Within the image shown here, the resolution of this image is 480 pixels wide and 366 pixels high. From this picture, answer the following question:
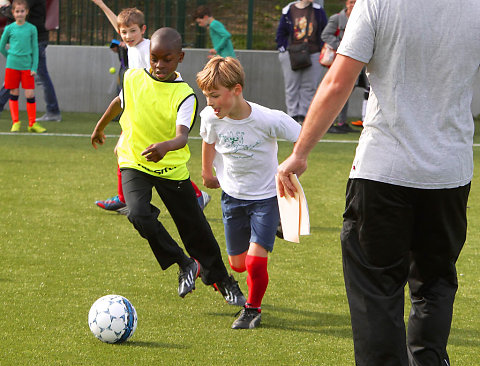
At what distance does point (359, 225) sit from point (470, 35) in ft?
2.57

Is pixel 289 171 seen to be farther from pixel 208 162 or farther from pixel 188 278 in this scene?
pixel 188 278

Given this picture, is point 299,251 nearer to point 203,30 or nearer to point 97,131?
point 97,131

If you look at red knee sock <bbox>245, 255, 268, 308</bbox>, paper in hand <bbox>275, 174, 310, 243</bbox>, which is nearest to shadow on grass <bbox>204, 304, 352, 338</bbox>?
red knee sock <bbox>245, 255, 268, 308</bbox>

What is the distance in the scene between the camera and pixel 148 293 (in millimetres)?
5402

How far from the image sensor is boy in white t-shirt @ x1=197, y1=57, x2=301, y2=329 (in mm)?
4844

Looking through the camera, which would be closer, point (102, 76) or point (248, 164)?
point (248, 164)

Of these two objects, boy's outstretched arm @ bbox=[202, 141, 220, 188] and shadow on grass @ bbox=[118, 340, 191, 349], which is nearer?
shadow on grass @ bbox=[118, 340, 191, 349]

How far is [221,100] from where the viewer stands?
15.5 feet

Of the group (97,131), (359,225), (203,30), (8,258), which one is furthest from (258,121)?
(203,30)

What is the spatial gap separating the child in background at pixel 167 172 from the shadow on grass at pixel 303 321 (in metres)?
0.21

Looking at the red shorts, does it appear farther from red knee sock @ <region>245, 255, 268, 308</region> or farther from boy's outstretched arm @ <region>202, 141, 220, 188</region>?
red knee sock @ <region>245, 255, 268, 308</region>

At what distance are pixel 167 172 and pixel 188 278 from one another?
0.63m

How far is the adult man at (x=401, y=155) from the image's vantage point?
10.1 ft

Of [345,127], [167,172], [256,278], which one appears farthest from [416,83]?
[345,127]
